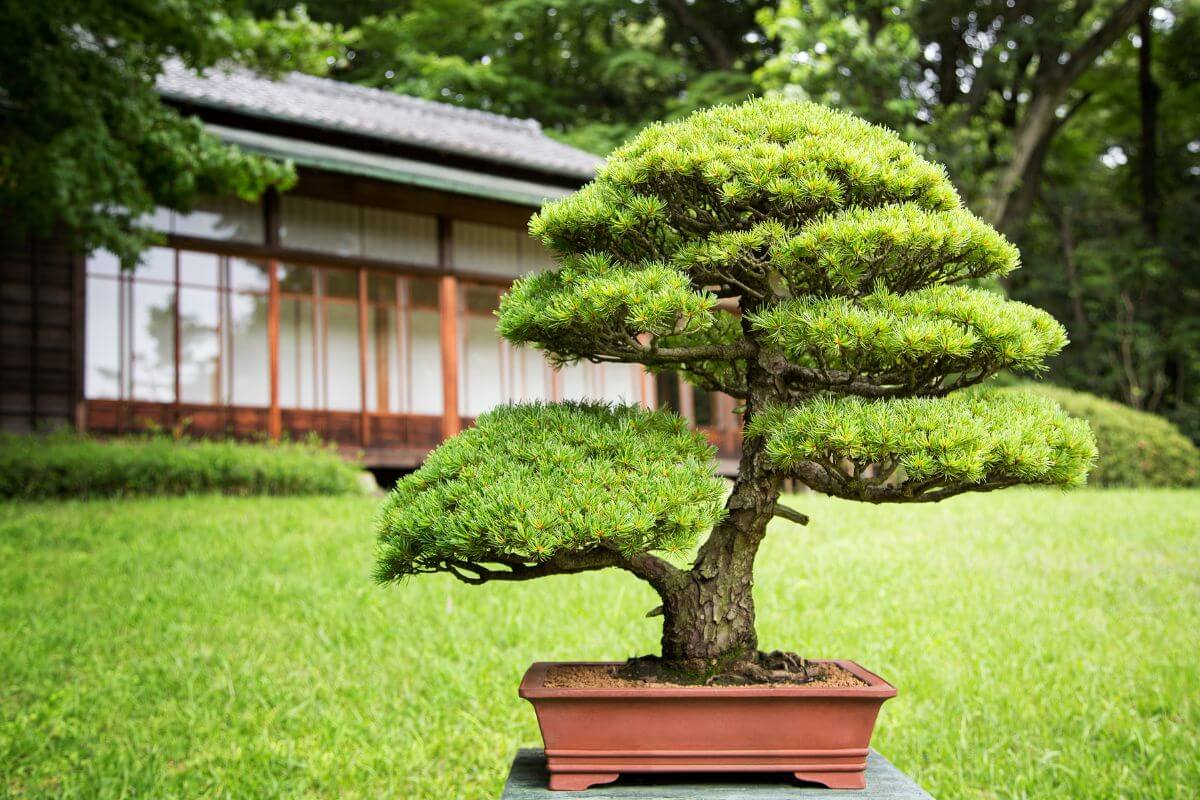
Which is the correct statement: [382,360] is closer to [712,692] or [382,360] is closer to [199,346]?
[199,346]

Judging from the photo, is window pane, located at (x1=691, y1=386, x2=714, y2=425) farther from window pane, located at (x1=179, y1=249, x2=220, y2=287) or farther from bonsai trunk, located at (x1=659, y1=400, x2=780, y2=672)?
bonsai trunk, located at (x1=659, y1=400, x2=780, y2=672)

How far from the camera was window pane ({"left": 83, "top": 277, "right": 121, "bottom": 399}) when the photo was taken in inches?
358

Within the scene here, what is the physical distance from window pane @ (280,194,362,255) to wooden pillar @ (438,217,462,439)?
889 mm

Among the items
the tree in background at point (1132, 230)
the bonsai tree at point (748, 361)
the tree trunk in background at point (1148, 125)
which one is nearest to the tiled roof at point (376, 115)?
the bonsai tree at point (748, 361)

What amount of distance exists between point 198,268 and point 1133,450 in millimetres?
10726

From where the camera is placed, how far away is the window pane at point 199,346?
962cm

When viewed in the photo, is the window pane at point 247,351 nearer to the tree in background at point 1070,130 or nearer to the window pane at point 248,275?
the window pane at point 248,275

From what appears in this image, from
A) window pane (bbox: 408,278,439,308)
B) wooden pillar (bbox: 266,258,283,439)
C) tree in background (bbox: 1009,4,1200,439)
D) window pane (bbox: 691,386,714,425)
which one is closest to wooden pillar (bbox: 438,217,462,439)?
window pane (bbox: 408,278,439,308)

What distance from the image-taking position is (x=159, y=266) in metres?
9.48

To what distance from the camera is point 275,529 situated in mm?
6543

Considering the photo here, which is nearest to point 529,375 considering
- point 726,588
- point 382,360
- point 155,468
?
point 382,360

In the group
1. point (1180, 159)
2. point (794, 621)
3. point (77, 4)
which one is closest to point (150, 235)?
point (77, 4)

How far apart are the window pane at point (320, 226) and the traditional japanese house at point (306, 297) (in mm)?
20

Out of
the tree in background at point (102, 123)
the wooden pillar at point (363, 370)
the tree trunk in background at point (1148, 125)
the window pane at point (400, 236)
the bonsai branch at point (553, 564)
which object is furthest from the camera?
the tree trunk in background at point (1148, 125)
